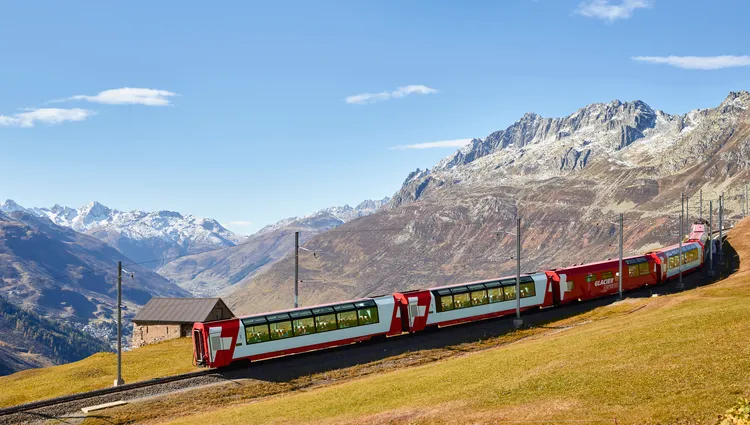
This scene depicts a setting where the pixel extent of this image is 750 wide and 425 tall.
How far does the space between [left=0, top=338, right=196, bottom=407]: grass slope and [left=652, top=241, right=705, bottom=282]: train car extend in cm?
6487

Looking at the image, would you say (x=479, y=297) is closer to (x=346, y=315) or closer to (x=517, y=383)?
(x=346, y=315)

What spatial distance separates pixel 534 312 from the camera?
69375 millimetres

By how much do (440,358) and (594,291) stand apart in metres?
32.6

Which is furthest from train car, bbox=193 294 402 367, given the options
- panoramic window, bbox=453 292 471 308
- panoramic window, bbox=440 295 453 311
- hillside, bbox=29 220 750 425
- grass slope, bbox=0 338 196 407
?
panoramic window, bbox=453 292 471 308

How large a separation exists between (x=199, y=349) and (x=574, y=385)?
32.4m

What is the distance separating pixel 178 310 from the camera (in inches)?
3533

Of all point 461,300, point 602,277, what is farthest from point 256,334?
point 602,277

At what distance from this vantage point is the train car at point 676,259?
88.8 meters

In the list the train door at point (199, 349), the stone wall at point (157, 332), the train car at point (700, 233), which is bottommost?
the stone wall at point (157, 332)

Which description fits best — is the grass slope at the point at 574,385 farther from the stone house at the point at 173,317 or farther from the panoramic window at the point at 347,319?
the stone house at the point at 173,317

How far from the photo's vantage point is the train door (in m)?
50.1

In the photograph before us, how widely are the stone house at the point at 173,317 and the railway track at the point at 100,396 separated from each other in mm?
39597

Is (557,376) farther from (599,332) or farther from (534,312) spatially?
(534,312)

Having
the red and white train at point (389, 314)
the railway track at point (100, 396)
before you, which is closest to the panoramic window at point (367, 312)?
the red and white train at point (389, 314)
